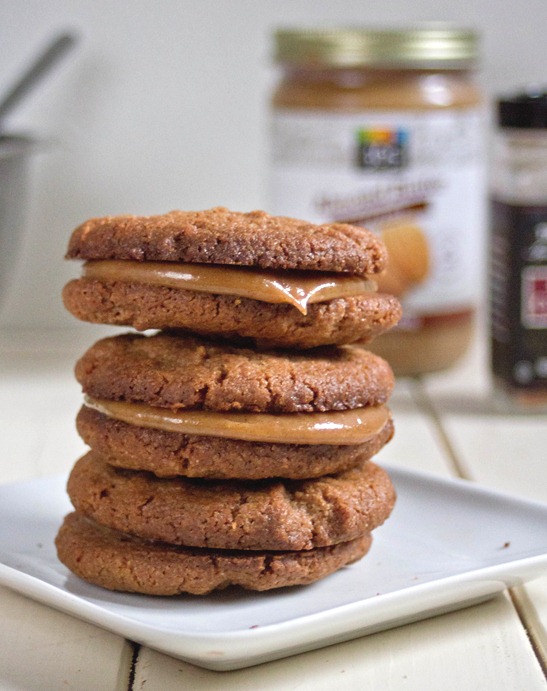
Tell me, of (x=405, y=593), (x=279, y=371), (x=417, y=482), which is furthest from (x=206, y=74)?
(x=405, y=593)

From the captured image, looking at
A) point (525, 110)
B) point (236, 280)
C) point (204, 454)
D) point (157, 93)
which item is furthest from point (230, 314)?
point (157, 93)

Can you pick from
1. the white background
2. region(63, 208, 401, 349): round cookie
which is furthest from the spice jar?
region(63, 208, 401, 349): round cookie

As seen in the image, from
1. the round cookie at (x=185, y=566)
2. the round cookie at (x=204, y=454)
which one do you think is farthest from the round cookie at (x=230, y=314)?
the round cookie at (x=185, y=566)

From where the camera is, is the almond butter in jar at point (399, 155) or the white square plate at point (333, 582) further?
the almond butter in jar at point (399, 155)

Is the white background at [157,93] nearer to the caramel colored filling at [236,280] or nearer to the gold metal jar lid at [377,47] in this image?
the gold metal jar lid at [377,47]

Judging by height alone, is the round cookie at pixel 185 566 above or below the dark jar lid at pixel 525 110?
below

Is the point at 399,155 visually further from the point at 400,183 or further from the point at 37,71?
the point at 37,71

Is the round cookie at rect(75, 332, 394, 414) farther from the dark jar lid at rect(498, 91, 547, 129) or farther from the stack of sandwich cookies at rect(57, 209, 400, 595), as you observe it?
the dark jar lid at rect(498, 91, 547, 129)

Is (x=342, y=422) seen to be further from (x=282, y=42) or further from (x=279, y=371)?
(x=282, y=42)
